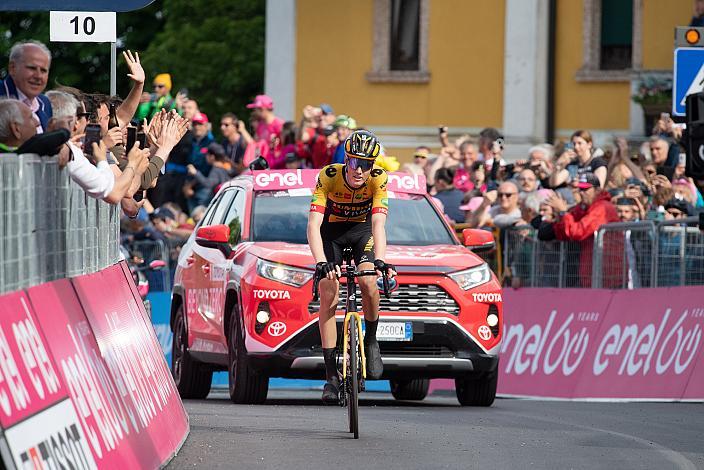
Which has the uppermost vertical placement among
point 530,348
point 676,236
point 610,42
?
point 610,42

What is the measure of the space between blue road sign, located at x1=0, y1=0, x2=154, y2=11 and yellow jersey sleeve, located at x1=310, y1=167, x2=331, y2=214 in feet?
8.47

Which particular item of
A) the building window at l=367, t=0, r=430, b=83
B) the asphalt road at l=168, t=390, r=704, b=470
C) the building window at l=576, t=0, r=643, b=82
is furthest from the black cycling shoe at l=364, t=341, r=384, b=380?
the building window at l=367, t=0, r=430, b=83

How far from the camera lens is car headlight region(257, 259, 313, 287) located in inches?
634

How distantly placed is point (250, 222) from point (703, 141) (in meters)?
4.76

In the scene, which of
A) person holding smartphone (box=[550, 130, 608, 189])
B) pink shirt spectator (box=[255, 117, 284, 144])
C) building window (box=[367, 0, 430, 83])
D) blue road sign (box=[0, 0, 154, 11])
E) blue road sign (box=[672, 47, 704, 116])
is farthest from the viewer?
building window (box=[367, 0, 430, 83])

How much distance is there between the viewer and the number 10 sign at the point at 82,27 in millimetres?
17562

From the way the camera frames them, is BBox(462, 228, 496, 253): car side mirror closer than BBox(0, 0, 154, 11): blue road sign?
No

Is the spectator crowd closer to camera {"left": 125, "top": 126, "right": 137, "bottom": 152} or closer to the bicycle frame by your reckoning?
camera {"left": 125, "top": 126, "right": 137, "bottom": 152}

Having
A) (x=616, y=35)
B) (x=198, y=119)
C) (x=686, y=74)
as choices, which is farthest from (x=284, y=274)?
(x=616, y=35)

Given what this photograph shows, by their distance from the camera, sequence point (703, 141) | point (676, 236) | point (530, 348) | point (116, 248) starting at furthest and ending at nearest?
1. point (530, 348)
2. point (676, 236)
3. point (703, 141)
4. point (116, 248)

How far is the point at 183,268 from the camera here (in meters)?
18.7

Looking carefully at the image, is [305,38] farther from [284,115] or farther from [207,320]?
[207,320]

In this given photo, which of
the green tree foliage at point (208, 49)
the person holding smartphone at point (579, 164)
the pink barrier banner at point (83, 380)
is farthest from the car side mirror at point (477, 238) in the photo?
the green tree foliage at point (208, 49)

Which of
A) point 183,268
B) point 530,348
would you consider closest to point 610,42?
point 530,348
